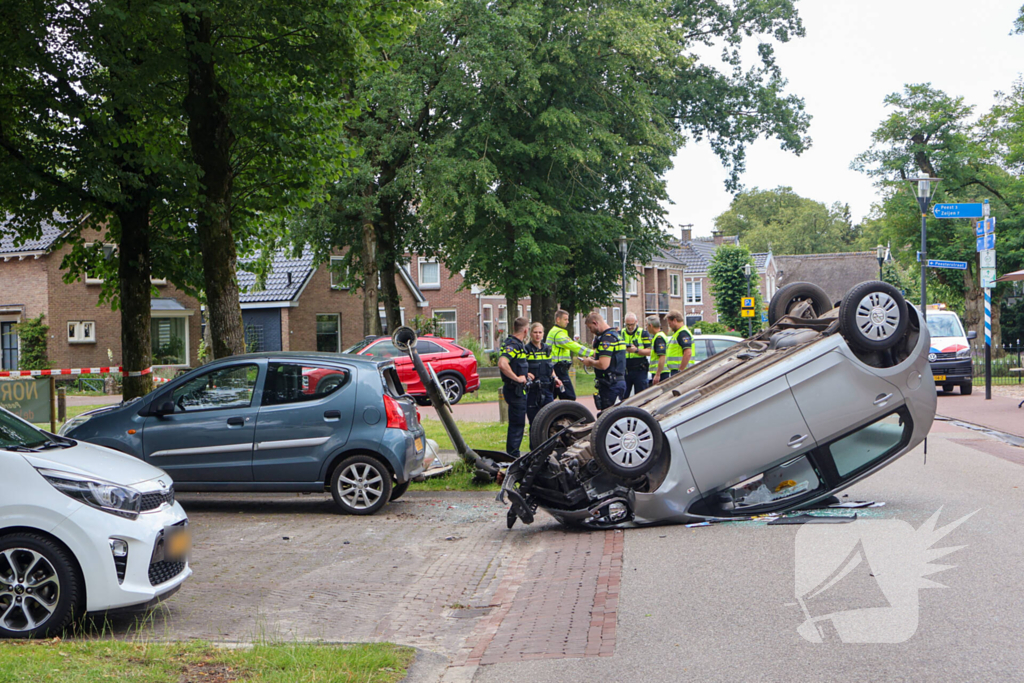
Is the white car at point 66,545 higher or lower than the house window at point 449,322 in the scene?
lower

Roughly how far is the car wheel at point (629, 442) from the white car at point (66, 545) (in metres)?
3.46

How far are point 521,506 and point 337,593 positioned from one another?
1853 millimetres

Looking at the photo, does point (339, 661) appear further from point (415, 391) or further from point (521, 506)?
point (415, 391)

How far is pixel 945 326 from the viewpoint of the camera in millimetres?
24531

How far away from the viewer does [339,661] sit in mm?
4844

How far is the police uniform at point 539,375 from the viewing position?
486 inches

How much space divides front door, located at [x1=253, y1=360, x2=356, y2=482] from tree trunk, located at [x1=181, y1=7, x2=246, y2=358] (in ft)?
13.1

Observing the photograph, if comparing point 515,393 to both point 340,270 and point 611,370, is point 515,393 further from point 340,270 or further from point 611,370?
point 340,270

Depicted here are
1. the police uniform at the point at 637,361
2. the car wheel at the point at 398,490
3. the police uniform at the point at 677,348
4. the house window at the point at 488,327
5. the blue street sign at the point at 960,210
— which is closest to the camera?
the car wheel at the point at 398,490

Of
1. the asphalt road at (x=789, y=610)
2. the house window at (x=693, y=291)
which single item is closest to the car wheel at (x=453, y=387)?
the asphalt road at (x=789, y=610)

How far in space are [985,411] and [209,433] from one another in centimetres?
1539

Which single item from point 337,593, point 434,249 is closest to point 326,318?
point 434,249

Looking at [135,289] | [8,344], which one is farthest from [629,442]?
[8,344]

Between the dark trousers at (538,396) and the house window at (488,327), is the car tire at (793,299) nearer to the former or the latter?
the dark trousers at (538,396)
